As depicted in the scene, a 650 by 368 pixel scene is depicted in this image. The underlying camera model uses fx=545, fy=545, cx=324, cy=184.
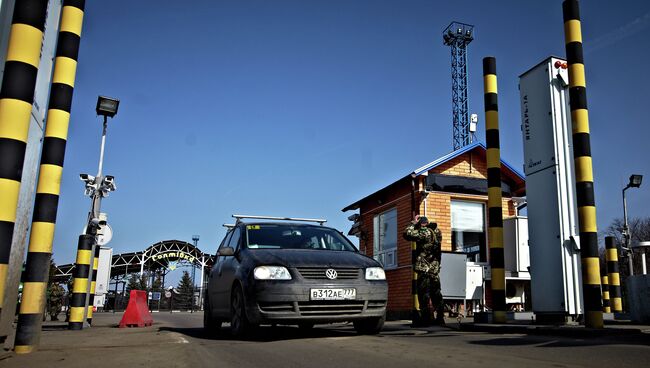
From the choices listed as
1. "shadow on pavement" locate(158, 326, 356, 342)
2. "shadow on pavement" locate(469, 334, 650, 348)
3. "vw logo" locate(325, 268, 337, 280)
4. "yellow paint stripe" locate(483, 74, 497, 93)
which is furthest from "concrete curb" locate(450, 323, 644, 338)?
"yellow paint stripe" locate(483, 74, 497, 93)

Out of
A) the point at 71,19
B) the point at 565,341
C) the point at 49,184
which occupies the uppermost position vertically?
the point at 71,19

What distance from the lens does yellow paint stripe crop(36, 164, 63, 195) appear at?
17.4ft

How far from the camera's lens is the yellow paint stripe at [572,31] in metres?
7.30

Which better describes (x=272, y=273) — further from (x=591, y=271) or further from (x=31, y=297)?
(x=591, y=271)

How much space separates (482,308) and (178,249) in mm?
43535

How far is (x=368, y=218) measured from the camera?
19.6 m

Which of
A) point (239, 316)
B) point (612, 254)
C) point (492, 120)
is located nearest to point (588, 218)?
point (492, 120)

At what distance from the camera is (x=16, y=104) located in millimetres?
4555

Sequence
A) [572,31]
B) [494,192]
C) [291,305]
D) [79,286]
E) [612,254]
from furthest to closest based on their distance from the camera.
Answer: [612,254], [79,286], [494,192], [572,31], [291,305]

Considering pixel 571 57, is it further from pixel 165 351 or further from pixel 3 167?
pixel 3 167

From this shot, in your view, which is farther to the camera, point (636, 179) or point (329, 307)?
point (636, 179)

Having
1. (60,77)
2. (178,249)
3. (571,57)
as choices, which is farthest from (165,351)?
(178,249)

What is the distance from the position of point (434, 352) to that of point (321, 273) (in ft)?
6.89

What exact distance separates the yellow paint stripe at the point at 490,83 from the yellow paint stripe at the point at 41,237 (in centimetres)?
735
